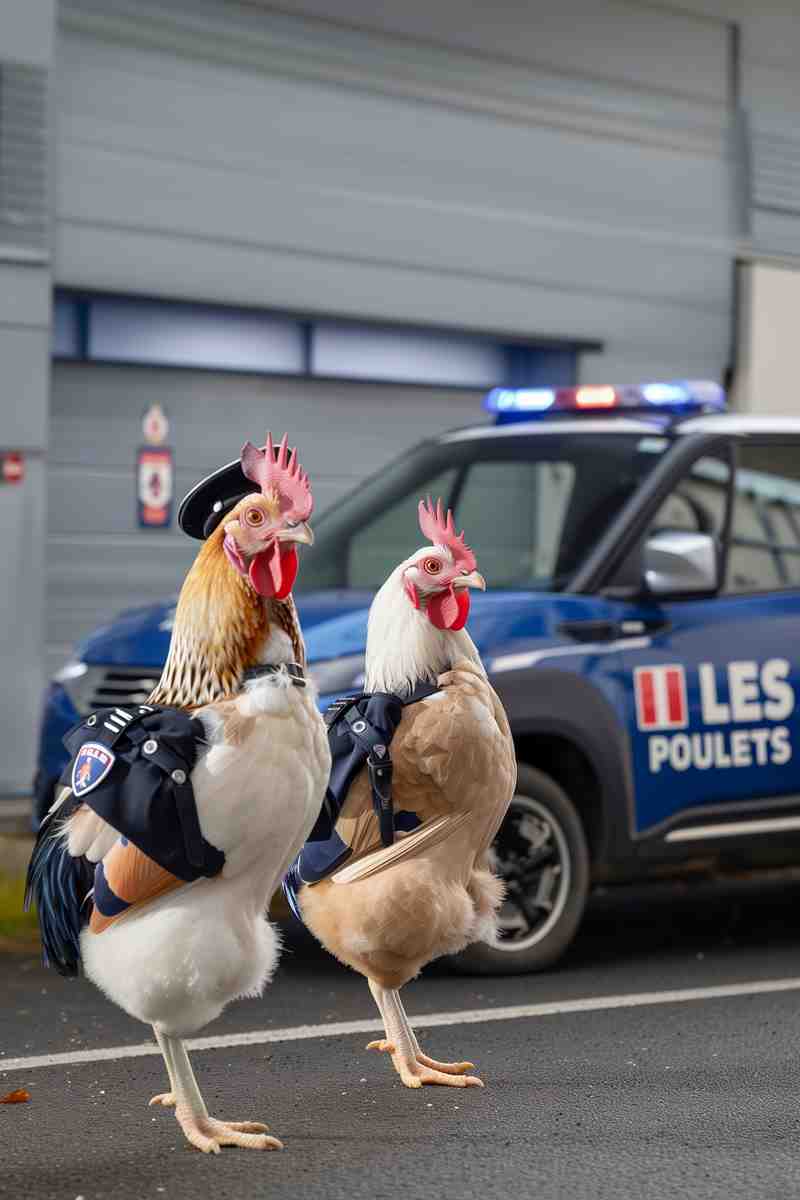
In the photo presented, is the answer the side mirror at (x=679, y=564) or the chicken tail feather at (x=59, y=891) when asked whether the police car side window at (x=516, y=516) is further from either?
the chicken tail feather at (x=59, y=891)

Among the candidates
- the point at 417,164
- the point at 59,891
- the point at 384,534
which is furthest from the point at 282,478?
the point at 417,164

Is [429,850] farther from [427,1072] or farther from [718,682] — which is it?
[718,682]

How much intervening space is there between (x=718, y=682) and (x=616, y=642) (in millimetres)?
453

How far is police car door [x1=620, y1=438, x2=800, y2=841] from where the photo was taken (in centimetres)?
755

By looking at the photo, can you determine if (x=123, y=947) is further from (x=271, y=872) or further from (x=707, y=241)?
(x=707, y=241)

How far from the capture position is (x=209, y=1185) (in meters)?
4.61

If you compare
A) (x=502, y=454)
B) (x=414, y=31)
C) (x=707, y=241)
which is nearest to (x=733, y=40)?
(x=707, y=241)

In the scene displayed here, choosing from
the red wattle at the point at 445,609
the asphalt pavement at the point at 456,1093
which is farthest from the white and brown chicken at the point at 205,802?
the red wattle at the point at 445,609

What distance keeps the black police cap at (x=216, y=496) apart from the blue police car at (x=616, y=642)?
222 cm

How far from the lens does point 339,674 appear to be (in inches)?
280

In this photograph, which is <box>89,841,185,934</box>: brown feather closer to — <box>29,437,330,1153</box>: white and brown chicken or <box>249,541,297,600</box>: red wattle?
<box>29,437,330,1153</box>: white and brown chicken

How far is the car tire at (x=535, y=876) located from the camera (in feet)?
24.1

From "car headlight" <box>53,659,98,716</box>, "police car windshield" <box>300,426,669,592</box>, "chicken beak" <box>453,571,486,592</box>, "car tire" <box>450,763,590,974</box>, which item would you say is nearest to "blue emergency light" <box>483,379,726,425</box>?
"police car windshield" <box>300,426,669,592</box>

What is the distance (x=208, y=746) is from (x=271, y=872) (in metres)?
0.35
